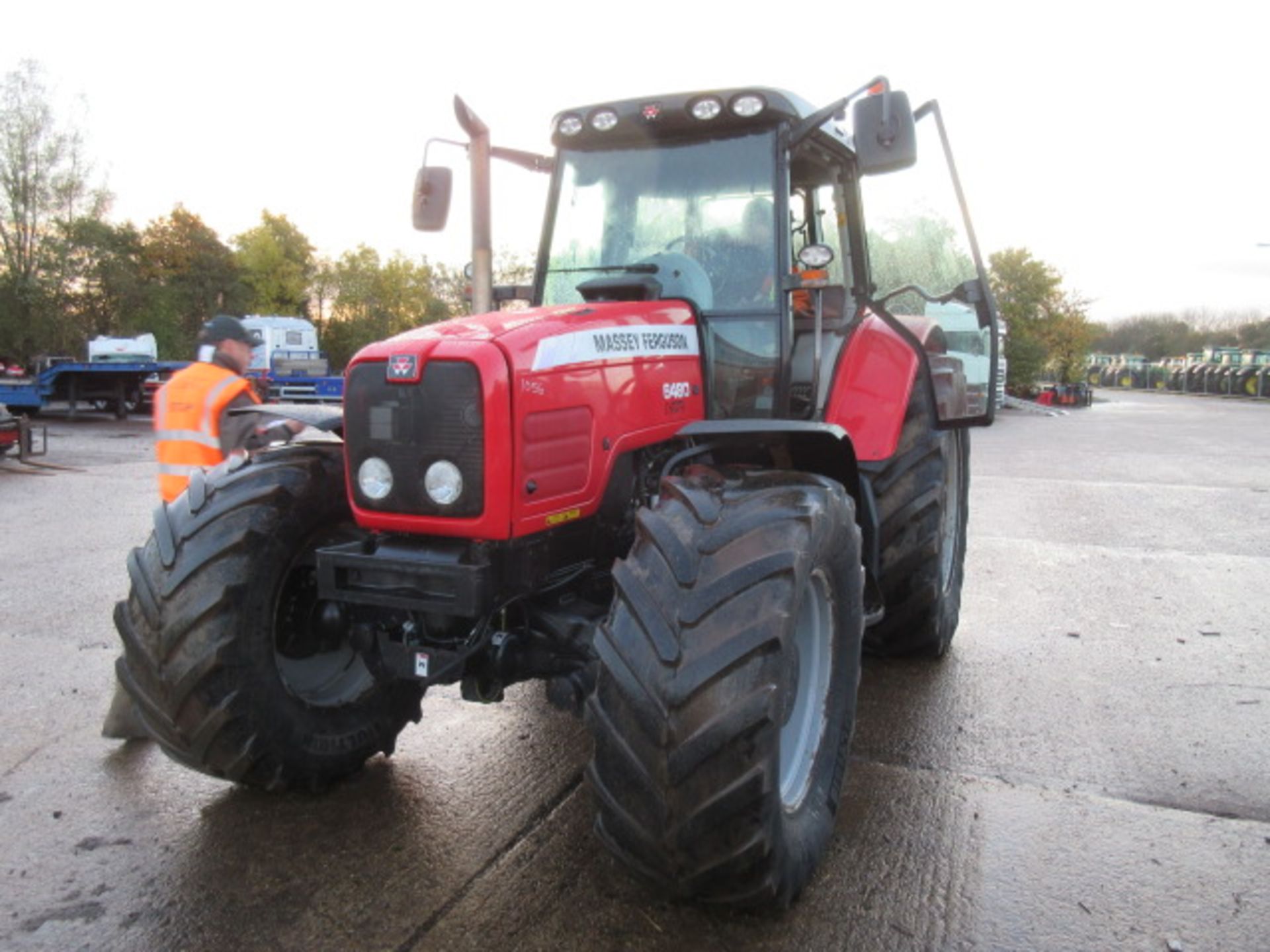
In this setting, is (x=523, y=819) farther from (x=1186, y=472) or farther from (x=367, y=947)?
(x=1186, y=472)

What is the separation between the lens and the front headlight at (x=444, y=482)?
9.59ft

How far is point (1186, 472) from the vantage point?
13789 mm

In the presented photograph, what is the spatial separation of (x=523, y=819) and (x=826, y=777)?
104cm

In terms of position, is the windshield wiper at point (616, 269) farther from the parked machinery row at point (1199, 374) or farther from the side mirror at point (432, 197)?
the parked machinery row at point (1199, 374)

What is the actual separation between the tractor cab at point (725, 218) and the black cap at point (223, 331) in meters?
0.99

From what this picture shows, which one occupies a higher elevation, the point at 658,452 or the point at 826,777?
the point at 658,452

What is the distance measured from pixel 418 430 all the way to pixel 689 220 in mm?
1614

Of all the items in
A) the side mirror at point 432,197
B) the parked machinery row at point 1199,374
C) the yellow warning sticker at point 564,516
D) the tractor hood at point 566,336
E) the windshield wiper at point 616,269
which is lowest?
the parked machinery row at point 1199,374

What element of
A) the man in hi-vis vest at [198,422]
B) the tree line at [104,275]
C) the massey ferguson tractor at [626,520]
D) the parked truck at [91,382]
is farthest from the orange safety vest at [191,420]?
the tree line at [104,275]

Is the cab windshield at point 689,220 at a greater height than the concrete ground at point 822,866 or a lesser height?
greater

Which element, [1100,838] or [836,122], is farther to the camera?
[836,122]

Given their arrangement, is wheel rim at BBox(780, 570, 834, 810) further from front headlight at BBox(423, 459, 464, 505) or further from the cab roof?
the cab roof

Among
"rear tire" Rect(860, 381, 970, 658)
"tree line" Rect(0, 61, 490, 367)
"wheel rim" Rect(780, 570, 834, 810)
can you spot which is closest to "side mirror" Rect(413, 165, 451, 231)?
"rear tire" Rect(860, 381, 970, 658)

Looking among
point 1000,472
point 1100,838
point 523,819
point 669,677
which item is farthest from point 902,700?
point 1000,472
